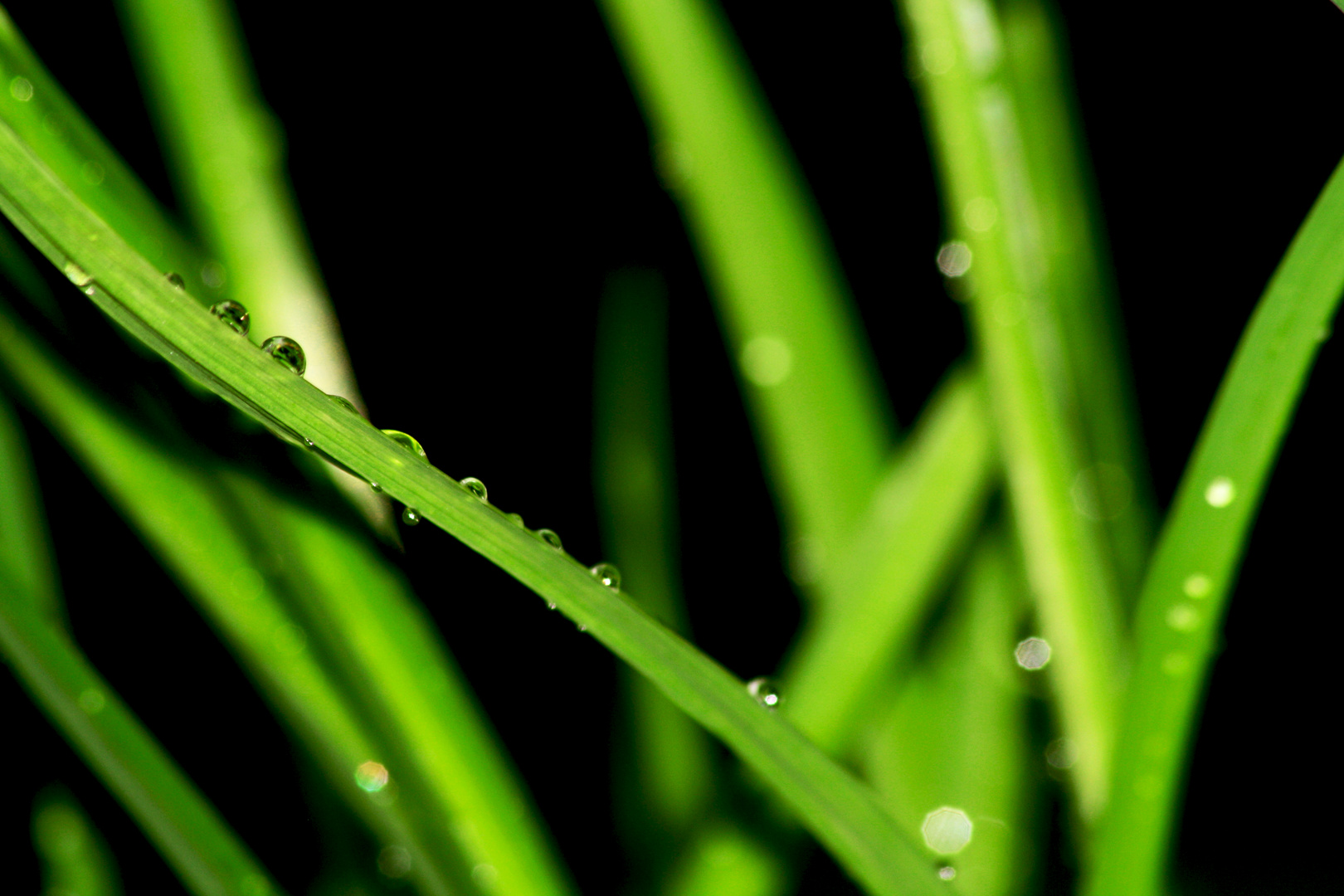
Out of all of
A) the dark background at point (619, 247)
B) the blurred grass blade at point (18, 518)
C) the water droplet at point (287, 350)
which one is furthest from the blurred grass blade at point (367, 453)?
the dark background at point (619, 247)

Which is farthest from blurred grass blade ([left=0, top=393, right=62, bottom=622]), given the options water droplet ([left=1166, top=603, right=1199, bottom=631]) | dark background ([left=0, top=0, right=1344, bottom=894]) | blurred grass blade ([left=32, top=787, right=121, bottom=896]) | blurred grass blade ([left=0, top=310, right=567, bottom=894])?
water droplet ([left=1166, top=603, right=1199, bottom=631])

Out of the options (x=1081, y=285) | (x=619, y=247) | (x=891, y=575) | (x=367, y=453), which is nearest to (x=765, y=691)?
(x=891, y=575)

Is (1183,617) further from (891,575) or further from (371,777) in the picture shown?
(371,777)

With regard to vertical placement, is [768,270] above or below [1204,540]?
above

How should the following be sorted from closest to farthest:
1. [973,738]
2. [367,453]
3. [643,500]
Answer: [367,453], [973,738], [643,500]

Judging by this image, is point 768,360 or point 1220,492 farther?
point 768,360

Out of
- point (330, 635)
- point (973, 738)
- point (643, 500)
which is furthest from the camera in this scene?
point (643, 500)

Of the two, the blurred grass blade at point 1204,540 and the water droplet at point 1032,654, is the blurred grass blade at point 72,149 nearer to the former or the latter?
the blurred grass blade at point 1204,540

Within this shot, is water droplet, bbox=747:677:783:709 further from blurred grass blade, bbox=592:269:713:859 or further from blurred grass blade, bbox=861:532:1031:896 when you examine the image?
blurred grass blade, bbox=592:269:713:859
